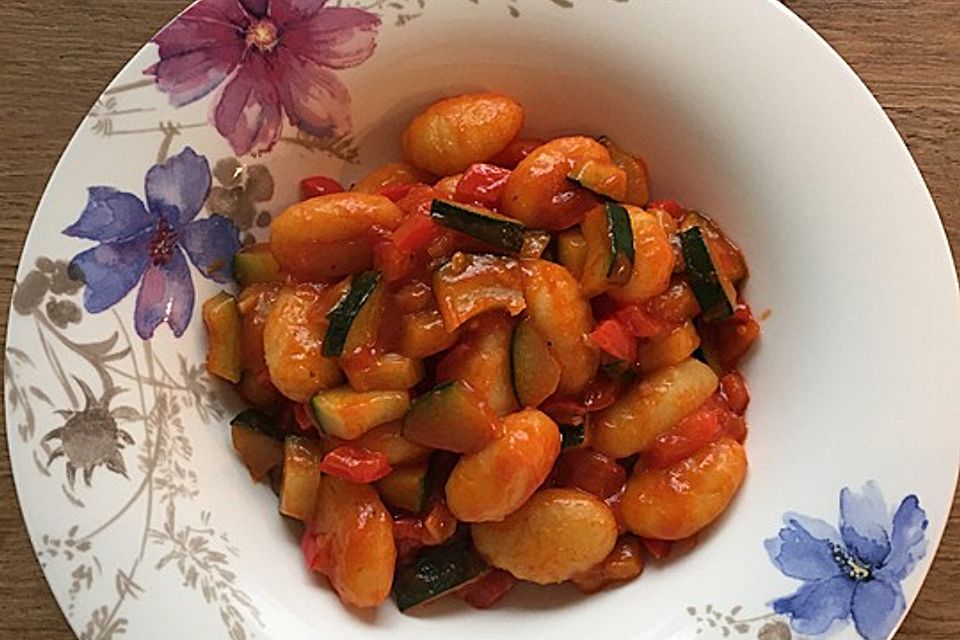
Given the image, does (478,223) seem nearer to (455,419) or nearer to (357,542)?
(455,419)

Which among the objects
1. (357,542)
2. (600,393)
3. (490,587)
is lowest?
(490,587)

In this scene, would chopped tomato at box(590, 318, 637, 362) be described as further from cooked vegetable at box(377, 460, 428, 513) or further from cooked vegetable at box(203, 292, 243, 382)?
cooked vegetable at box(203, 292, 243, 382)

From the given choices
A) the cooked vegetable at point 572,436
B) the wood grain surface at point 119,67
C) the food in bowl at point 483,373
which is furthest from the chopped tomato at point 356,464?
the wood grain surface at point 119,67

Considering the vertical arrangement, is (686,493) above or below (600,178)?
below

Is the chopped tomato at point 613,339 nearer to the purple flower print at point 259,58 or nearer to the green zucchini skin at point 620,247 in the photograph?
the green zucchini skin at point 620,247

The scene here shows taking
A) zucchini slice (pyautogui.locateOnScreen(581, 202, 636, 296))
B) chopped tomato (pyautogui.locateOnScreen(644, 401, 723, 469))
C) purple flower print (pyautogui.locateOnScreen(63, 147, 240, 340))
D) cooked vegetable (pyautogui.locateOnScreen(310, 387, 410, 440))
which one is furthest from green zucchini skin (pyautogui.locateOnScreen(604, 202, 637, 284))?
purple flower print (pyautogui.locateOnScreen(63, 147, 240, 340))

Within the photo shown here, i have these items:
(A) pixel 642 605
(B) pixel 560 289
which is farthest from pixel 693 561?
(B) pixel 560 289

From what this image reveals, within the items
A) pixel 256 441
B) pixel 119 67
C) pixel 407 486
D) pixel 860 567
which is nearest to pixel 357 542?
pixel 407 486

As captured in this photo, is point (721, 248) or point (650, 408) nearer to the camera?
point (650, 408)
